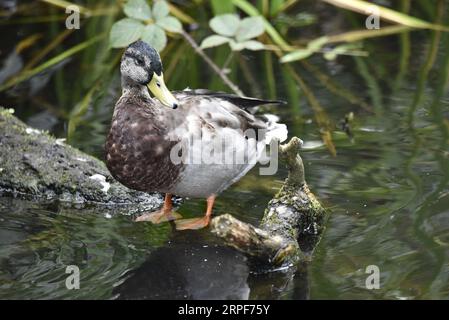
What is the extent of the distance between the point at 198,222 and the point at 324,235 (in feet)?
1.95

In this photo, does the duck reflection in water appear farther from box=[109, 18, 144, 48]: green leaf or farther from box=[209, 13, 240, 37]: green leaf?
box=[209, 13, 240, 37]: green leaf

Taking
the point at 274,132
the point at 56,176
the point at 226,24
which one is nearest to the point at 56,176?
the point at 56,176

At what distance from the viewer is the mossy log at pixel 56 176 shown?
437 cm

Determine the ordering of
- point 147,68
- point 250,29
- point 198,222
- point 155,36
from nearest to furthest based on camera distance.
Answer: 1. point 147,68
2. point 198,222
3. point 155,36
4. point 250,29

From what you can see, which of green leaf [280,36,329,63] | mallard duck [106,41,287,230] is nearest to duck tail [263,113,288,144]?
mallard duck [106,41,287,230]

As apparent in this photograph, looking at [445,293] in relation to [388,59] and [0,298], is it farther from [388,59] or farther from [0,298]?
[388,59]

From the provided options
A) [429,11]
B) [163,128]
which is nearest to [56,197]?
[163,128]

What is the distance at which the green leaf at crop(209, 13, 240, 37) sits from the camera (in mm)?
5902

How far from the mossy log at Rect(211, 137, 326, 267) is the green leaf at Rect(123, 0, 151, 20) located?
1.95 metres

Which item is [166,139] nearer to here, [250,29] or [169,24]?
[169,24]

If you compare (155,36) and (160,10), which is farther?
(160,10)

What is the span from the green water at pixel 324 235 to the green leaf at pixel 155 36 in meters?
0.59

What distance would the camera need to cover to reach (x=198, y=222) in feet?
13.4
